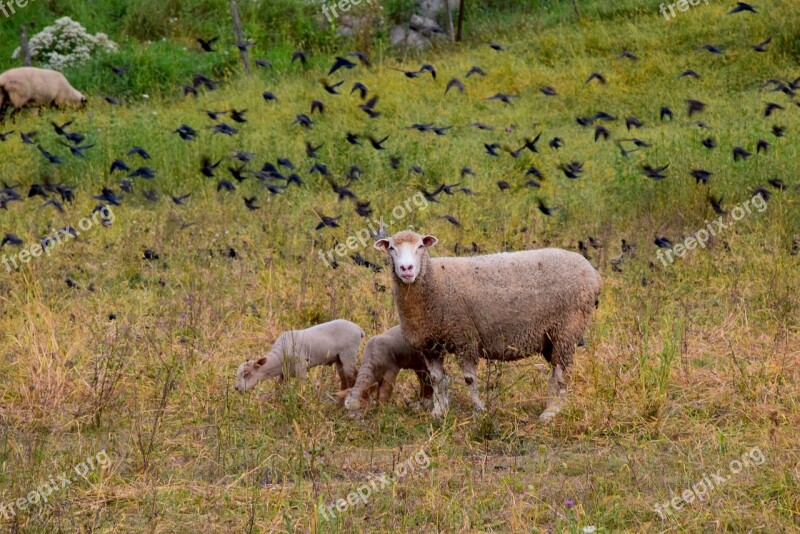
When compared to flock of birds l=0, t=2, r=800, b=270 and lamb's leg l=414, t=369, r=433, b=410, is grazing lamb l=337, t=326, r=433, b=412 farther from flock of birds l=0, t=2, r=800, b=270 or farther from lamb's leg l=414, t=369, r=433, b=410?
flock of birds l=0, t=2, r=800, b=270

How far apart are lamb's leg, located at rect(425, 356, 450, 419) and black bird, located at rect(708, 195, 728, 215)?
4.16 metres

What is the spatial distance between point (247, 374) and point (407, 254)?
1.35 meters

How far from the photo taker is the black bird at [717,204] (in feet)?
31.6

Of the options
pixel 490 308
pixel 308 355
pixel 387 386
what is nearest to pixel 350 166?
pixel 308 355

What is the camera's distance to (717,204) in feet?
32.7

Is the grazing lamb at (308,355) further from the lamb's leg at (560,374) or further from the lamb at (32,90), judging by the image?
the lamb at (32,90)

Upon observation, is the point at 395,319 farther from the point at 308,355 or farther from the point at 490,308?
the point at 490,308

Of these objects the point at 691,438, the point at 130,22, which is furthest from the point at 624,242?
the point at 130,22

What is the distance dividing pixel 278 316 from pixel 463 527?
3.73 meters

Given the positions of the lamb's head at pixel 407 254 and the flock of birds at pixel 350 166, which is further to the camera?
the flock of birds at pixel 350 166

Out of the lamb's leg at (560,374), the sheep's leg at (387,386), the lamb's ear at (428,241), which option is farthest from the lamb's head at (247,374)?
the lamb's leg at (560,374)

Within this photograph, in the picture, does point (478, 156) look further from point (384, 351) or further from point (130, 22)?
point (130, 22)

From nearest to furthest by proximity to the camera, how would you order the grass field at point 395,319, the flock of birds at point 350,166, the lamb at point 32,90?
1. the grass field at point 395,319
2. the flock of birds at point 350,166
3. the lamb at point 32,90

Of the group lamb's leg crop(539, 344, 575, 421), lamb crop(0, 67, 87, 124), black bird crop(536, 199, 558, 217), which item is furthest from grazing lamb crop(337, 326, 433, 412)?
lamb crop(0, 67, 87, 124)
